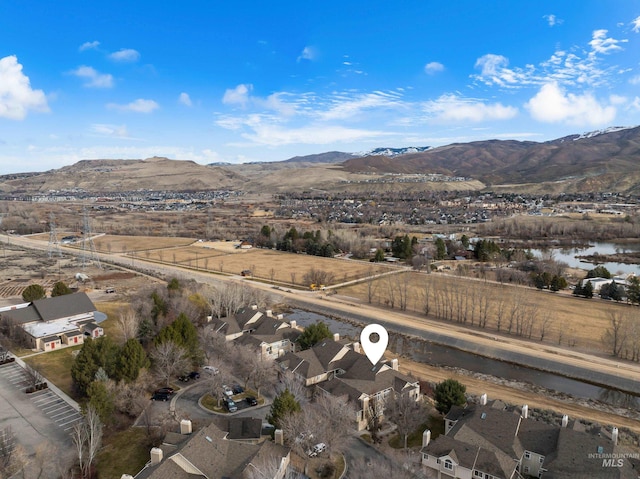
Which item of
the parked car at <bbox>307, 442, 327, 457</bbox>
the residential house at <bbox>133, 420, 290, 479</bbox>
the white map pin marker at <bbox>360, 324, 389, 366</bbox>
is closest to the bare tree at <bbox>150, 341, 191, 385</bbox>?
the residential house at <bbox>133, 420, 290, 479</bbox>

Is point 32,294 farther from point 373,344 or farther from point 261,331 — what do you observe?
point 373,344

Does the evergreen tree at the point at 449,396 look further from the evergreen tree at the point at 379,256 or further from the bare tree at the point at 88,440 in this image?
the evergreen tree at the point at 379,256

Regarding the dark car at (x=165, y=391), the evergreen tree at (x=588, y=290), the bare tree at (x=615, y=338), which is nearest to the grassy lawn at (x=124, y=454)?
the dark car at (x=165, y=391)

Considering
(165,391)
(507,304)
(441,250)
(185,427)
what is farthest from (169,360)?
(441,250)

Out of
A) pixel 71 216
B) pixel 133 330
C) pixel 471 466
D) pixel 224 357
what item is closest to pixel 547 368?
pixel 471 466

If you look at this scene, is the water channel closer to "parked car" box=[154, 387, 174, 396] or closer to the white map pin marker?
the white map pin marker
